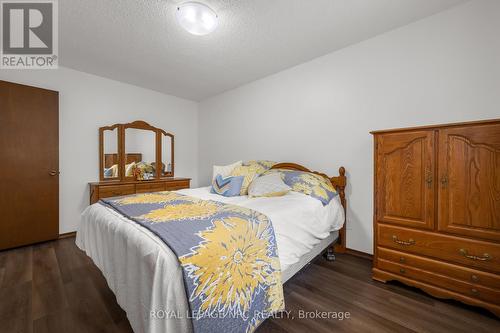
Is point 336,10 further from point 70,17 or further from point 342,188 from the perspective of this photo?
point 70,17

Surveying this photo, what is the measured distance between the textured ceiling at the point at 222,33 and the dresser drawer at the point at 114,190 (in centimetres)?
180

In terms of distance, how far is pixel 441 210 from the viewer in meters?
1.62

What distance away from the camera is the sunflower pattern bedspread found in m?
0.97

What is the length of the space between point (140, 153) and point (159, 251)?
3304mm

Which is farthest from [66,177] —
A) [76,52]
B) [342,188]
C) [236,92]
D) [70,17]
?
[342,188]

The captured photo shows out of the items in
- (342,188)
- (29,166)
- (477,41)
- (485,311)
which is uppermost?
(477,41)

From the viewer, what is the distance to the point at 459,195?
1562 mm

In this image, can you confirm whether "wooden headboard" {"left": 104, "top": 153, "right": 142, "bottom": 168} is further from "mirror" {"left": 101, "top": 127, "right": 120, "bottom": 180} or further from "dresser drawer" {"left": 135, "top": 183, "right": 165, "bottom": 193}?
"dresser drawer" {"left": 135, "top": 183, "right": 165, "bottom": 193}

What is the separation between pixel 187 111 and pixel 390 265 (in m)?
4.39

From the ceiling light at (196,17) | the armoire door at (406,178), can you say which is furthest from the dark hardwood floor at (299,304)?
the ceiling light at (196,17)

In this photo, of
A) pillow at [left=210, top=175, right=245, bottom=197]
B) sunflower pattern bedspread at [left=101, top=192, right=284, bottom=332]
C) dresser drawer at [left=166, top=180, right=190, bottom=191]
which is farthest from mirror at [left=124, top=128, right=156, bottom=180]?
sunflower pattern bedspread at [left=101, top=192, right=284, bottom=332]

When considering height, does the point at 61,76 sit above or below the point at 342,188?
above

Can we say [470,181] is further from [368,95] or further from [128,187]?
[128,187]

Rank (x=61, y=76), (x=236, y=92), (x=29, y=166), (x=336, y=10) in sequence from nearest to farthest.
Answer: (x=336, y=10) → (x=29, y=166) → (x=61, y=76) → (x=236, y=92)
